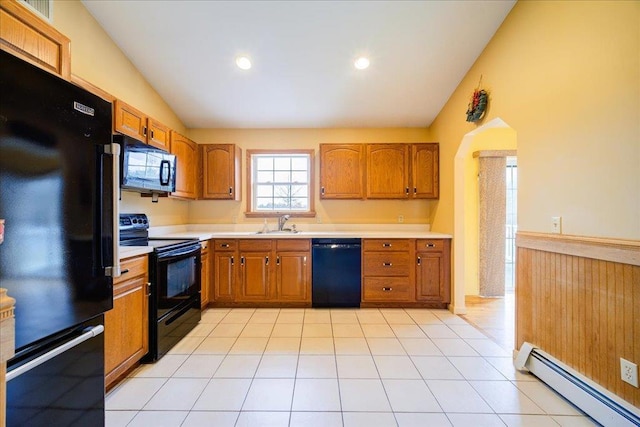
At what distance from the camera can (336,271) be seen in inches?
141

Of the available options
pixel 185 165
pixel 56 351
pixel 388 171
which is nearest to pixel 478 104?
pixel 388 171

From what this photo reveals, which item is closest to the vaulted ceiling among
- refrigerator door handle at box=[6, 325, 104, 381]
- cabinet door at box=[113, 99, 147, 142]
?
cabinet door at box=[113, 99, 147, 142]

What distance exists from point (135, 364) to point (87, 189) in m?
1.60

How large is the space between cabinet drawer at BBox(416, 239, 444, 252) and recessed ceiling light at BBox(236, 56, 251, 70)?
9.26ft

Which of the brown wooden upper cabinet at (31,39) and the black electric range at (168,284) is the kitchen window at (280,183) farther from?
the brown wooden upper cabinet at (31,39)

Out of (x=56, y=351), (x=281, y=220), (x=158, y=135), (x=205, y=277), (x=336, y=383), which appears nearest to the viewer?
(x=56, y=351)

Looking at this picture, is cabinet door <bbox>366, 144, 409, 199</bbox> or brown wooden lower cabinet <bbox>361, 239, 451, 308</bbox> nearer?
brown wooden lower cabinet <bbox>361, 239, 451, 308</bbox>

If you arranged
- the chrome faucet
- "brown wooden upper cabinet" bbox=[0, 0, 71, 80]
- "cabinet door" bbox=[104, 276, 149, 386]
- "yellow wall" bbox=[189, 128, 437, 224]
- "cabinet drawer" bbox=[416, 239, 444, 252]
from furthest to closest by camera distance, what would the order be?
"yellow wall" bbox=[189, 128, 437, 224]
the chrome faucet
"cabinet drawer" bbox=[416, 239, 444, 252]
"cabinet door" bbox=[104, 276, 149, 386]
"brown wooden upper cabinet" bbox=[0, 0, 71, 80]

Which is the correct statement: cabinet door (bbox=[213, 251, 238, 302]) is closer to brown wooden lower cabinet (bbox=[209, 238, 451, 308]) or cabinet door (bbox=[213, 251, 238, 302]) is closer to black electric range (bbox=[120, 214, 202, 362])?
brown wooden lower cabinet (bbox=[209, 238, 451, 308])

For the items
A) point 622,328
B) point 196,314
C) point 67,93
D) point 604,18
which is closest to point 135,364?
point 196,314

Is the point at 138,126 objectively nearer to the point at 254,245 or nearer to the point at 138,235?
the point at 138,235

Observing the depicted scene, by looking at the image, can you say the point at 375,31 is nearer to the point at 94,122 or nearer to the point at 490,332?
the point at 94,122

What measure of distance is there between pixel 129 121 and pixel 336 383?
8.97ft

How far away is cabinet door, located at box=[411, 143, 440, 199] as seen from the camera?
12.7 ft
